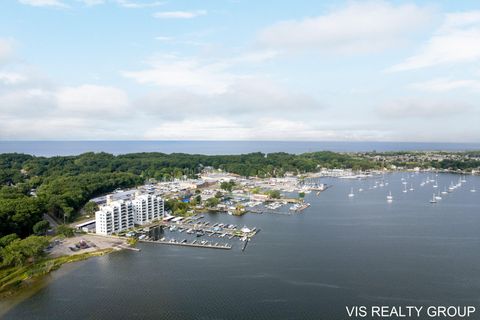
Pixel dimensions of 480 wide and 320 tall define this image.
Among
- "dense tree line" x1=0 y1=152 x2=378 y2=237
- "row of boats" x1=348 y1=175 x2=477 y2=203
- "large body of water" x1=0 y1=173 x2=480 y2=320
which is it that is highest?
"dense tree line" x1=0 y1=152 x2=378 y2=237

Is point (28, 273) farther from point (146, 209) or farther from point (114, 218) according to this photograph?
point (146, 209)

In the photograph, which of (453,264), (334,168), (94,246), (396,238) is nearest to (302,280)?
(453,264)

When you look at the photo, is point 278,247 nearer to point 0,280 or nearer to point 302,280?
point 302,280

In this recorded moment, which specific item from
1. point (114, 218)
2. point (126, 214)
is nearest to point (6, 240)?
point (114, 218)

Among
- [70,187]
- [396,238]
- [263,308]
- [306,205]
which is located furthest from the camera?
[306,205]

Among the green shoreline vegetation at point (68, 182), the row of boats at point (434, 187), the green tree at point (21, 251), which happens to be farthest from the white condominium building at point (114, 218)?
the row of boats at point (434, 187)

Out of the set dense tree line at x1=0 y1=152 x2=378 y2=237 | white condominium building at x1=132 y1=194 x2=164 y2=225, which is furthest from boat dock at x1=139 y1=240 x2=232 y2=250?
dense tree line at x1=0 y1=152 x2=378 y2=237

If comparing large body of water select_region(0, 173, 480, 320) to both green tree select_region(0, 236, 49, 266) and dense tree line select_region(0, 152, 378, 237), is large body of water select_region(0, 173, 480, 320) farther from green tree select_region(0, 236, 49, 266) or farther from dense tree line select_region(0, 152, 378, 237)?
dense tree line select_region(0, 152, 378, 237)
